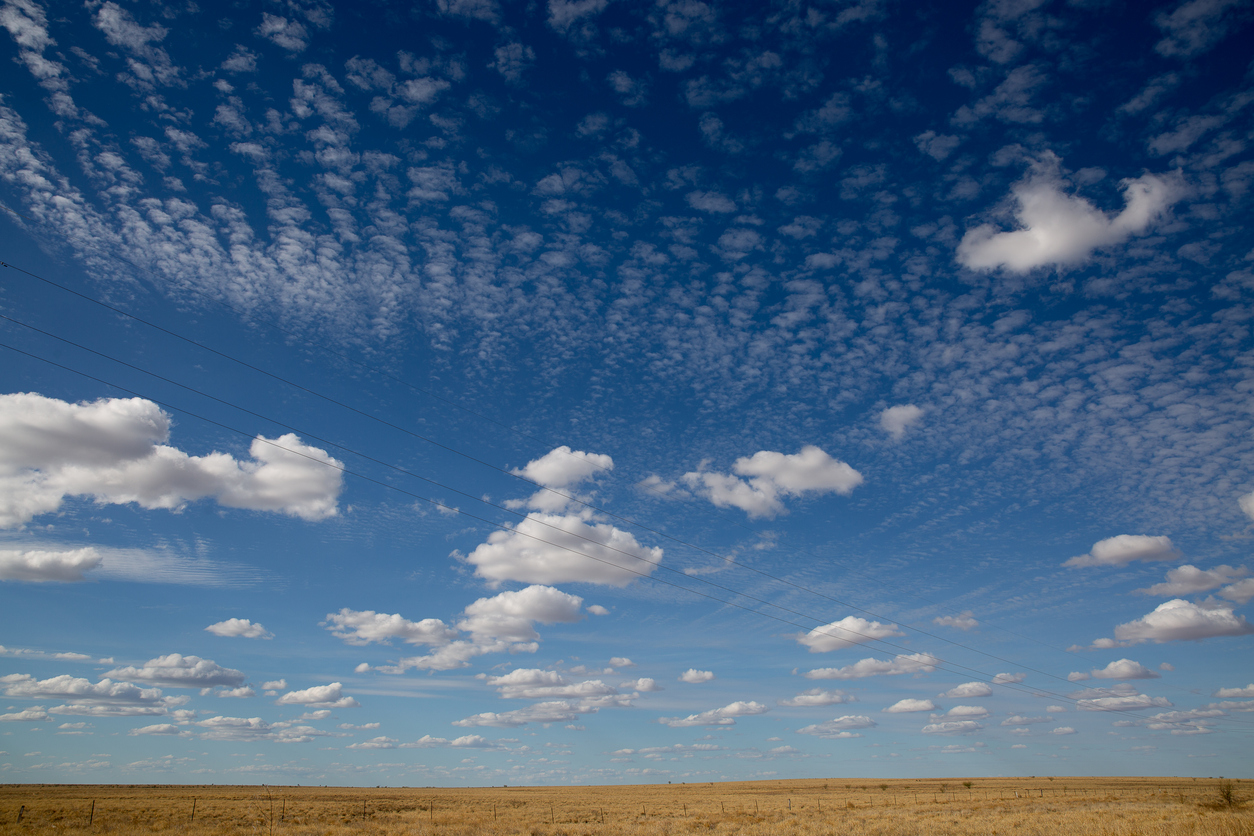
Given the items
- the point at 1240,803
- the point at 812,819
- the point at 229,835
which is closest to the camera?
the point at 229,835

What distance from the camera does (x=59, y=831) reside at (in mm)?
33219

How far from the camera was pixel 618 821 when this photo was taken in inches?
1667

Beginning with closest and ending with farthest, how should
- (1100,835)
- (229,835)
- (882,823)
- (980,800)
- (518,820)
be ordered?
1. (1100,835)
2. (229,835)
3. (882,823)
4. (518,820)
5. (980,800)

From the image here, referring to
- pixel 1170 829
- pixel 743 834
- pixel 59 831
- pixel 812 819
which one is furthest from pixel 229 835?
pixel 1170 829

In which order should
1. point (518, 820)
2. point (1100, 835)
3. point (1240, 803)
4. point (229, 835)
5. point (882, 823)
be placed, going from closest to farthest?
point (1100, 835), point (229, 835), point (882, 823), point (518, 820), point (1240, 803)

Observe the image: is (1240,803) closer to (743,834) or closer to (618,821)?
(743,834)

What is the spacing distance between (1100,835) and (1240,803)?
3077 centimetres

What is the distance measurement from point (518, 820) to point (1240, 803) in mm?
51464

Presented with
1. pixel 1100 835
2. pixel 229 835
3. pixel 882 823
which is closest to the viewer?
pixel 1100 835

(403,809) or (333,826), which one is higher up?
(333,826)

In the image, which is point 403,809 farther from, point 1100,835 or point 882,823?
point 1100,835

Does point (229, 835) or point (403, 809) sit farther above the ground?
point (229, 835)

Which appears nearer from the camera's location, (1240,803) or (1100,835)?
(1100,835)

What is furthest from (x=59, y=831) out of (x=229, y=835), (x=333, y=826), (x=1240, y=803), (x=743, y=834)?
(x=1240, y=803)
